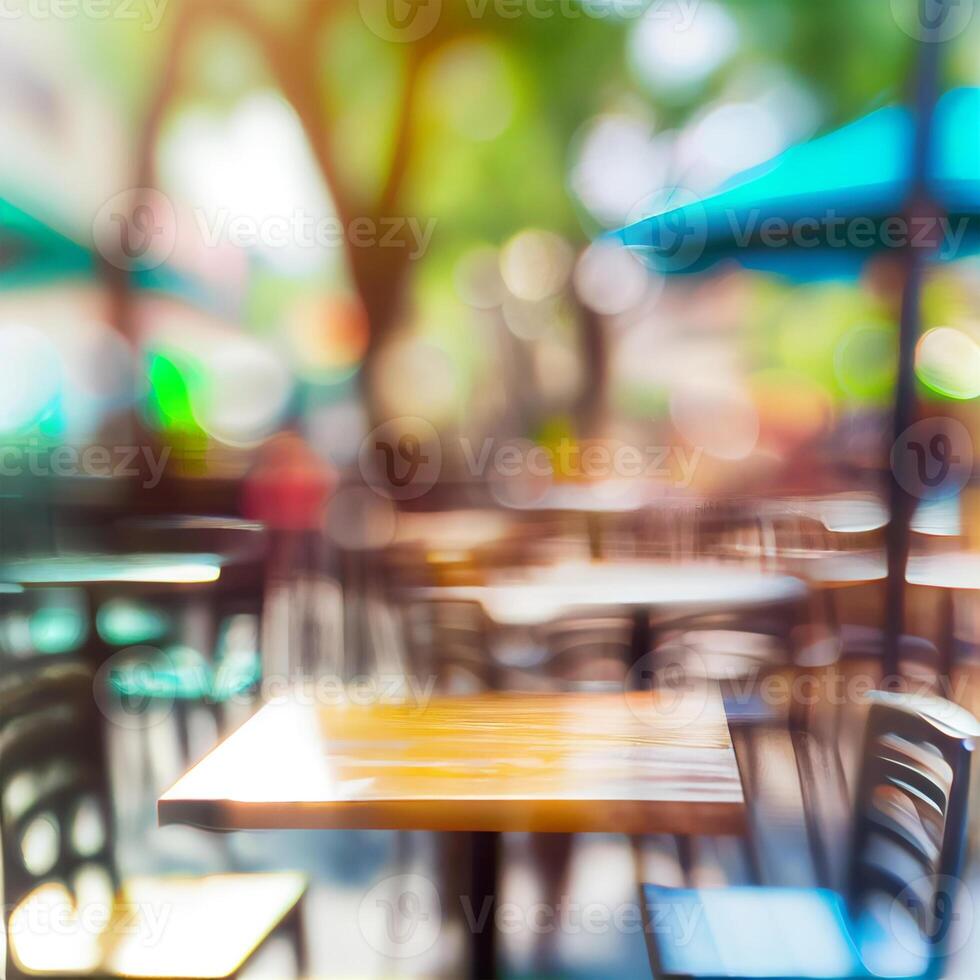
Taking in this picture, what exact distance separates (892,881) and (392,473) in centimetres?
156

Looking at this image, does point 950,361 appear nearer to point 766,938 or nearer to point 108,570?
point 766,938

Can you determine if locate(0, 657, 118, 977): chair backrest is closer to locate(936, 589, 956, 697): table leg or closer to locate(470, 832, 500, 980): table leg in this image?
locate(470, 832, 500, 980): table leg

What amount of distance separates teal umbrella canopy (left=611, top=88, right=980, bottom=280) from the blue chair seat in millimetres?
1569

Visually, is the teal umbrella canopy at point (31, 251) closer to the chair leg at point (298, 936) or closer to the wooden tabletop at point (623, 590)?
the wooden tabletop at point (623, 590)

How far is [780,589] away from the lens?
2.35 meters

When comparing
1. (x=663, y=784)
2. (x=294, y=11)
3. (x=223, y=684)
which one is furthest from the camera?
(x=223, y=684)

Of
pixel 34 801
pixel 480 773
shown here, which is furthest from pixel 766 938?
pixel 34 801

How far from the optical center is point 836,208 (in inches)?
85.5

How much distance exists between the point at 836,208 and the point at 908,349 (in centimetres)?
44

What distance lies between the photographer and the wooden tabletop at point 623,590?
2205mm

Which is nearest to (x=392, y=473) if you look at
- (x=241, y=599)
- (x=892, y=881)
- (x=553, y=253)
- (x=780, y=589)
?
(x=241, y=599)

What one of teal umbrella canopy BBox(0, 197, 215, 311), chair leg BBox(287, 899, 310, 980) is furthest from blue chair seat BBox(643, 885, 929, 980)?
teal umbrella canopy BBox(0, 197, 215, 311)

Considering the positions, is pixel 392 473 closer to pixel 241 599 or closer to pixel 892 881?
pixel 241 599

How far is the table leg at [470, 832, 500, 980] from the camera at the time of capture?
52.4 inches
